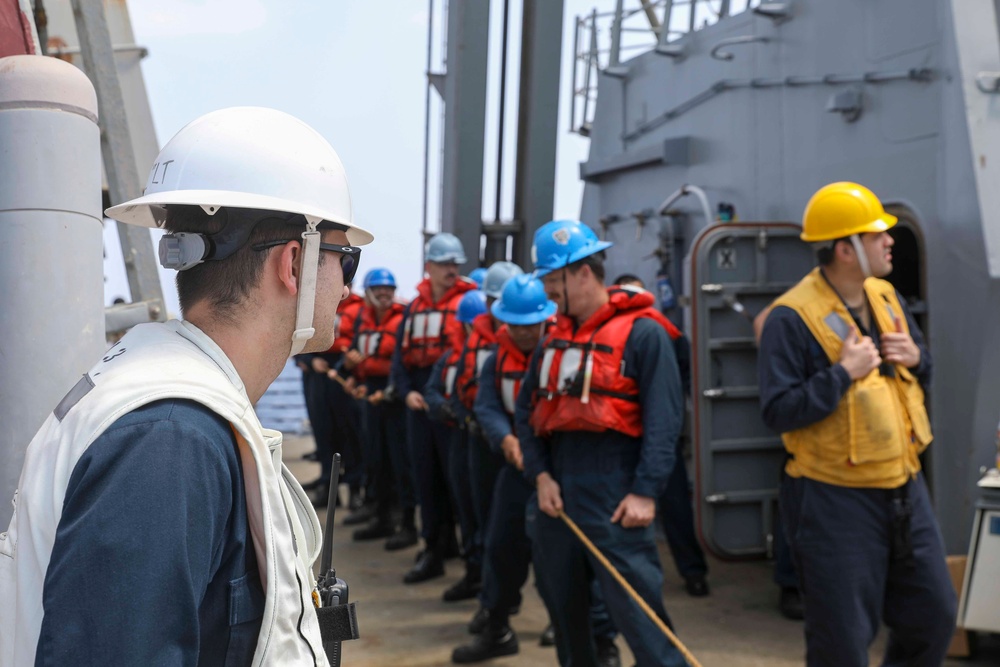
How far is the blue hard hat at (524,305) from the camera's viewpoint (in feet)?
16.9

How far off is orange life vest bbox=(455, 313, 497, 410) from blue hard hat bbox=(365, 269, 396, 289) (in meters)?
2.76

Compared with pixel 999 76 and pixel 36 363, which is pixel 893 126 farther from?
pixel 36 363

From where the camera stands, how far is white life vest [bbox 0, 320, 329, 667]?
3.74 feet

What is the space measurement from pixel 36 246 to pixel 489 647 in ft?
12.5

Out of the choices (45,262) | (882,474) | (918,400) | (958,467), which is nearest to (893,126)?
(958,467)

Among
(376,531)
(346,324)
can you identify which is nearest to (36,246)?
(376,531)

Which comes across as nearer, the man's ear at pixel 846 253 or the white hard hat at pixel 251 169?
the white hard hat at pixel 251 169

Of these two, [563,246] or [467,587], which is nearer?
[563,246]

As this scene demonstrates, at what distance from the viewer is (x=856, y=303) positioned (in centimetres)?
357

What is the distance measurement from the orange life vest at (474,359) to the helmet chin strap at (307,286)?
15.1ft

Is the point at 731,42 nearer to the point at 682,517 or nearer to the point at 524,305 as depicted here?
the point at 524,305

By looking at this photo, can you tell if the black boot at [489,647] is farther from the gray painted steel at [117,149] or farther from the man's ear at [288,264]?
the man's ear at [288,264]

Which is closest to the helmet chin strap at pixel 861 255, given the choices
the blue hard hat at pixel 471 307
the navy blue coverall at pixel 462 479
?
the navy blue coverall at pixel 462 479

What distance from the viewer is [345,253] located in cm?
150
